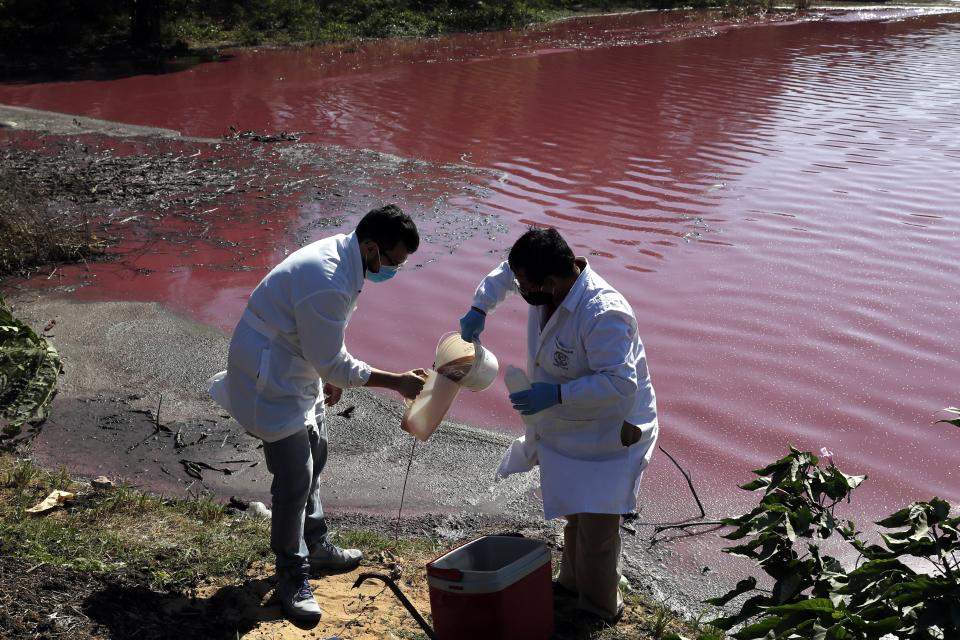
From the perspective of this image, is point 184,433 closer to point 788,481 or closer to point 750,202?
point 788,481

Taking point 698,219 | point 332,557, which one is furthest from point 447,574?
point 698,219

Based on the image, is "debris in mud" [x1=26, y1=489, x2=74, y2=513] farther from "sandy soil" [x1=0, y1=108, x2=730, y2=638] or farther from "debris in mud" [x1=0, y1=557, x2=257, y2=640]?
"debris in mud" [x1=0, y1=557, x2=257, y2=640]

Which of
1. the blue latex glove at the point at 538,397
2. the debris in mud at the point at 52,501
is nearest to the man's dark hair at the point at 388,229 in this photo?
the blue latex glove at the point at 538,397

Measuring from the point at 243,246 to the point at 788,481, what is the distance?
691 centimetres

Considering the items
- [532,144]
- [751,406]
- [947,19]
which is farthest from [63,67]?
[947,19]

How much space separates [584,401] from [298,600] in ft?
4.51

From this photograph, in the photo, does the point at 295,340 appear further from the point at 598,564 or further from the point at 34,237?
the point at 34,237

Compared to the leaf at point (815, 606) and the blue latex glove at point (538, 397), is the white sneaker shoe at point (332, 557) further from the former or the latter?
the leaf at point (815, 606)

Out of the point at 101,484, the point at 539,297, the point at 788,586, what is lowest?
the point at 101,484

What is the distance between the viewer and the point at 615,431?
11.3ft

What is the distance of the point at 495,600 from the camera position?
3.20 metres

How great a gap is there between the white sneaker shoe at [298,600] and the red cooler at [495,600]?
495 millimetres

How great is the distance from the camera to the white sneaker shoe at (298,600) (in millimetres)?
3555

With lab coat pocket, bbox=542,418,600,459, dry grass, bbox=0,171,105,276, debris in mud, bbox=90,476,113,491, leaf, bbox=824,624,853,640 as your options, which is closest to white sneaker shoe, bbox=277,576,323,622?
lab coat pocket, bbox=542,418,600,459
